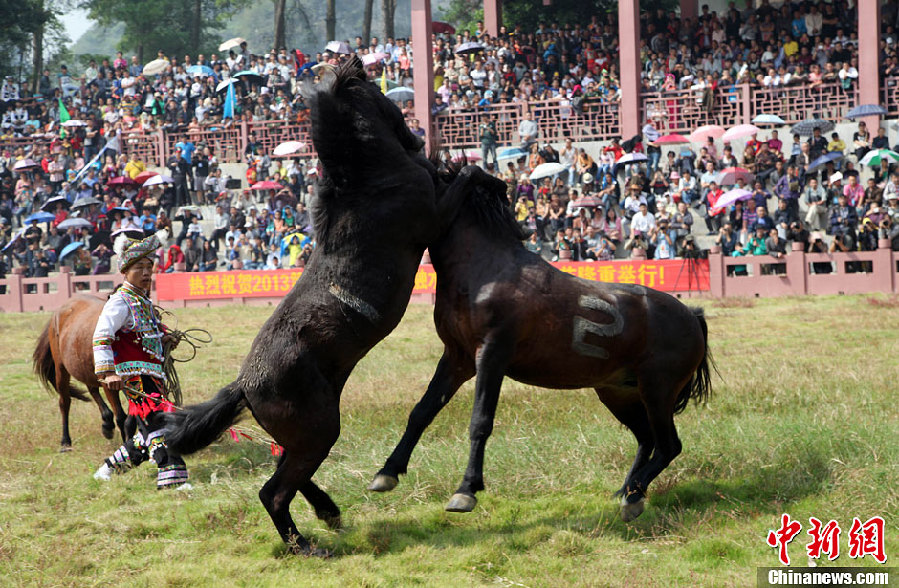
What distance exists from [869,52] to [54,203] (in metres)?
22.6

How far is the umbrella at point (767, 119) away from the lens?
22906 mm

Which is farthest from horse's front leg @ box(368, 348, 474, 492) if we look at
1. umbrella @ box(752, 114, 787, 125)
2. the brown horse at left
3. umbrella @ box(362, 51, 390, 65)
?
umbrella @ box(362, 51, 390, 65)

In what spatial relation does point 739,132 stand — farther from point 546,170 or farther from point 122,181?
point 122,181

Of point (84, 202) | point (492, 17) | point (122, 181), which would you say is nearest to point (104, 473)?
point (84, 202)

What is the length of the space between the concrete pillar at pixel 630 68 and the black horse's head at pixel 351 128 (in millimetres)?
20360

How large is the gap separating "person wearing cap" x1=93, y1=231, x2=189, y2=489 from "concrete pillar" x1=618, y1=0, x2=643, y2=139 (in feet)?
64.3

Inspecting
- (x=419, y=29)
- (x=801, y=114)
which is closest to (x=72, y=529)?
(x=801, y=114)

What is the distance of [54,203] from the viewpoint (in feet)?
92.0

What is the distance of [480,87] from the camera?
92.0 ft

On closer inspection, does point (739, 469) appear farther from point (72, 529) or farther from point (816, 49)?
point (816, 49)

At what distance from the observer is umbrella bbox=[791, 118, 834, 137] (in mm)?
22031

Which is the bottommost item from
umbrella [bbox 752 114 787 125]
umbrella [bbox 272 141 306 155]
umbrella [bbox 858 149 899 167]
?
umbrella [bbox 858 149 899 167]

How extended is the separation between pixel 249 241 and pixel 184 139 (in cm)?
734

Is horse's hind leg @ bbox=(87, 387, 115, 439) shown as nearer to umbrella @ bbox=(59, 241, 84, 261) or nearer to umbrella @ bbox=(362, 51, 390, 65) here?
umbrella @ bbox=(59, 241, 84, 261)
